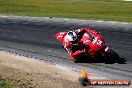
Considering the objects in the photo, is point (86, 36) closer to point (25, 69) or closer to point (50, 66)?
point (50, 66)

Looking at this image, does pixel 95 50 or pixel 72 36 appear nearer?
pixel 95 50

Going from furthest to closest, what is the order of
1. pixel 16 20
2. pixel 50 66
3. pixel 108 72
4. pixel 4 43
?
pixel 16 20 < pixel 4 43 < pixel 50 66 < pixel 108 72

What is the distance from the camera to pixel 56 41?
2341 centimetres

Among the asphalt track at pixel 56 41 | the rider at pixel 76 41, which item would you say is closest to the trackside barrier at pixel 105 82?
the asphalt track at pixel 56 41

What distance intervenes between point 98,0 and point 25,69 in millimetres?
41480

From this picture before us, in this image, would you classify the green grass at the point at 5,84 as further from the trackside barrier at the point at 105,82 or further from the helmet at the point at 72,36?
the helmet at the point at 72,36

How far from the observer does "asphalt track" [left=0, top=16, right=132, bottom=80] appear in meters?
17.6

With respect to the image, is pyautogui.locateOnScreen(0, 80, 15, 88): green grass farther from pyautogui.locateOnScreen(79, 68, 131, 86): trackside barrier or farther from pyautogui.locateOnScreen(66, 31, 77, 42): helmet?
pyautogui.locateOnScreen(66, 31, 77, 42): helmet

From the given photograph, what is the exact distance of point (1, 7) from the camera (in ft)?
157

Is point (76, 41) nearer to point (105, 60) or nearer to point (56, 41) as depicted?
point (105, 60)

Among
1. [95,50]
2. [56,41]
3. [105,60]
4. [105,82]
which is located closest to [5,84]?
[105,82]

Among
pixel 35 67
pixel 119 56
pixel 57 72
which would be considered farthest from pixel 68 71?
pixel 119 56

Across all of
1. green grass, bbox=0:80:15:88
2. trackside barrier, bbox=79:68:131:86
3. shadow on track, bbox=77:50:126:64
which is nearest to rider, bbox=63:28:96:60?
shadow on track, bbox=77:50:126:64

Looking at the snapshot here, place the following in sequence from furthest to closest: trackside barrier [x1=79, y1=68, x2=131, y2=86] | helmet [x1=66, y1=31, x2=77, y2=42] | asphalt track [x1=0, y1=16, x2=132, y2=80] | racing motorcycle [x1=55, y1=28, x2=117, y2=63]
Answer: helmet [x1=66, y1=31, x2=77, y2=42] < racing motorcycle [x1=55, y1=28, x2=117, y2=63] < asphalt track [x1=0, y1=16, x2=132, y2=80] < trackside barrier [x1=79, y1=68, x2=131, y2=86]
